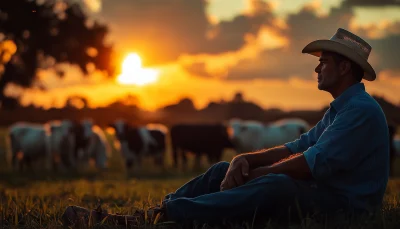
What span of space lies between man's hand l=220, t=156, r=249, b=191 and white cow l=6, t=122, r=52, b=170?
19791 mm

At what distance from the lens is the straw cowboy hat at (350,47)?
4.44 metres

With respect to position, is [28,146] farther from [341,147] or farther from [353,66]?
[341,147]

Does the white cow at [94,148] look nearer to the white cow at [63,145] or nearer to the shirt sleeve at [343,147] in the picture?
the white cow at [63,145]

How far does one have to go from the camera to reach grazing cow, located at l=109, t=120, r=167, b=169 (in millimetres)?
23547

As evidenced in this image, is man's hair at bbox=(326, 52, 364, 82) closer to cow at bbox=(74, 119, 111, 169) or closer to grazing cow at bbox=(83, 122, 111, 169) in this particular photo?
grazing cow at bbox=(83, 122, 111, 169)

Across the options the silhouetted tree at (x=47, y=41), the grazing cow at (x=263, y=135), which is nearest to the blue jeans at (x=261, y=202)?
the silhouetted tree at (x=47, y=41)

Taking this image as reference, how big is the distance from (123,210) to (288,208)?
1.95m

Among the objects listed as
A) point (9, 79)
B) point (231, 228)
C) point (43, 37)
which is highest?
point (43, 37)

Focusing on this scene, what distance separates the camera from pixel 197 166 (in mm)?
24531

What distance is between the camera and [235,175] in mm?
4551

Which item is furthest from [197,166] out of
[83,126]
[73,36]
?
[73,36]

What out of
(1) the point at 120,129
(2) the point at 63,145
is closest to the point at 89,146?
(2) the point at 63,145

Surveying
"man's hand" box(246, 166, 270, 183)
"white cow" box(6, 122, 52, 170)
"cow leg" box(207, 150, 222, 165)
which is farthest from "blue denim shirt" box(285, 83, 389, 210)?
"cow leg" box(207, 150, 222, 165)

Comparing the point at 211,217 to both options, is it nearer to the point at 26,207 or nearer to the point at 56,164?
the point at 26,207
